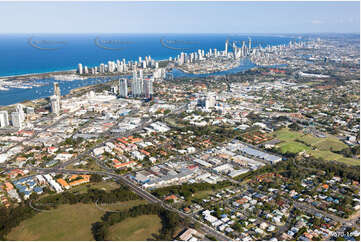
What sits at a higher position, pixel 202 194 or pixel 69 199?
pixel 69 199

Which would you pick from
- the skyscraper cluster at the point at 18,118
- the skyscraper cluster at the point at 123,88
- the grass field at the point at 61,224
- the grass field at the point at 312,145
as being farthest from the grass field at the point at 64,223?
the skyscraper cluster at the point at 123,88

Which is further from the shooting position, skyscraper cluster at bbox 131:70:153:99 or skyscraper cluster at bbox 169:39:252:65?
skyscraper cluster at bbox 169:39:252:65

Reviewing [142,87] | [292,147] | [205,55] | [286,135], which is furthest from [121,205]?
[205,55]

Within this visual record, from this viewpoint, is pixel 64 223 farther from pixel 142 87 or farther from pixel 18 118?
pixel 142 87

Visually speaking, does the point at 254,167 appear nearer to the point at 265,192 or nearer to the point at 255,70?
the point at 265,192

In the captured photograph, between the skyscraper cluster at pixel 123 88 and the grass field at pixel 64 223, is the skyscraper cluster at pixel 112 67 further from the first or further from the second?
the grass field at pixel 64 223

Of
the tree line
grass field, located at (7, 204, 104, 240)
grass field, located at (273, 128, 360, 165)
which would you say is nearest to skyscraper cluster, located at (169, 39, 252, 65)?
grass field, located at (273, 128, 360, 165)

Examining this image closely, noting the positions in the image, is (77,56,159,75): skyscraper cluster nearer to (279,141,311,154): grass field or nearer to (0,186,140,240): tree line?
(279,141,311,154): grass field
